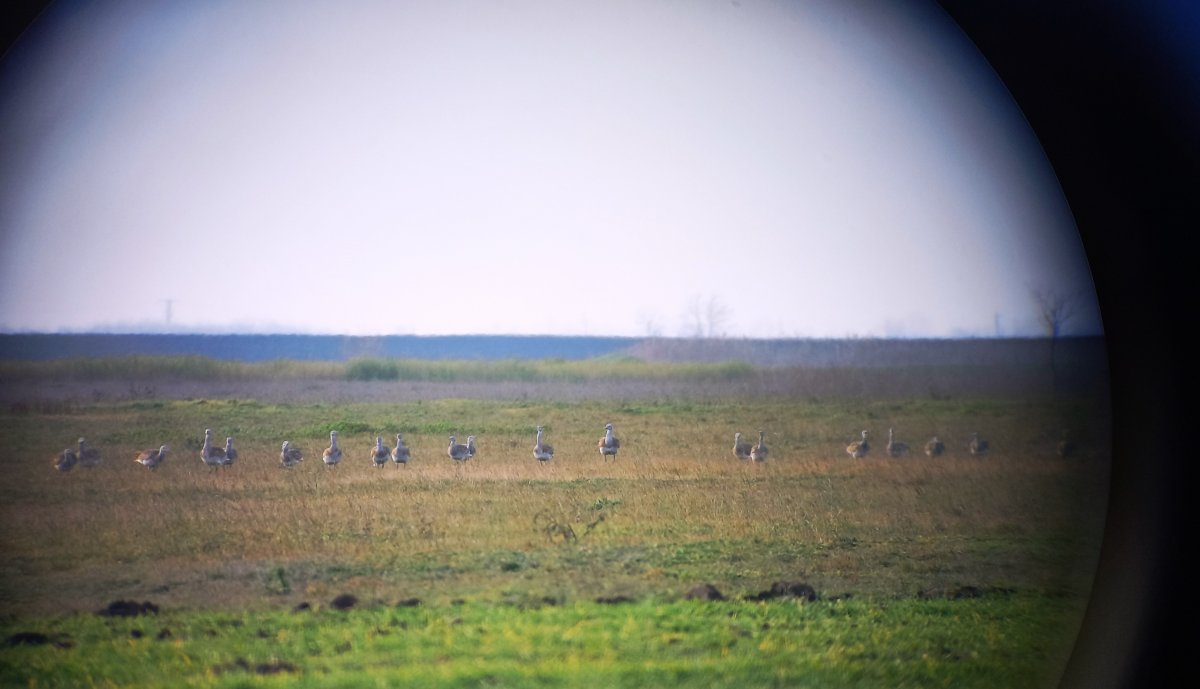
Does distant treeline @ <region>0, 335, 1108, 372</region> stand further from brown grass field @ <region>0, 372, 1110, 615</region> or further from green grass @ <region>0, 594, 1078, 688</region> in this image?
green grass @ <region>0, 594, 1078, 688</region>

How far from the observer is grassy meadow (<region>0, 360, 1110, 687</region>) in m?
4.02

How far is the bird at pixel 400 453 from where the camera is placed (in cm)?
625

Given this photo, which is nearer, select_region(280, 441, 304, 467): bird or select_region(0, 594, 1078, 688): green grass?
select_region(0, 594, 1078, 688): green grass

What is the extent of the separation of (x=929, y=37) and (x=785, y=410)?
10.3ft

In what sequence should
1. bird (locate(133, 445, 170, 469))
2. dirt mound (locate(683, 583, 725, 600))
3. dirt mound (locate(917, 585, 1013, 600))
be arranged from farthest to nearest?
bird (locate(133, 445, 170, 469)) → dirt mound (locate(917, 585, 1013, 600)) → dirt mound (locate(683, 583, 725, 600))

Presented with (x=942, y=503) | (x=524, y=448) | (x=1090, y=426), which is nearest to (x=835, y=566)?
(x=942, y=503)

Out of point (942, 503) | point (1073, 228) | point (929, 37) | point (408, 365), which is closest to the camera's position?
point (1073, 228)

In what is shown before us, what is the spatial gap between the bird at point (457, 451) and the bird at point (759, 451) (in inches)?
84.5

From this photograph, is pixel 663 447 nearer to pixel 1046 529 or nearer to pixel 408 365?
pixel 408 365

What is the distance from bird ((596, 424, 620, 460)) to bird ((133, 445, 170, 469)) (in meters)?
2.97

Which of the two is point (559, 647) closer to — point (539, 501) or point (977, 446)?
point (539, 501)

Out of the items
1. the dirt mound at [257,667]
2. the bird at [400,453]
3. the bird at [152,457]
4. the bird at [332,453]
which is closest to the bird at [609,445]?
the bird at [400,453]

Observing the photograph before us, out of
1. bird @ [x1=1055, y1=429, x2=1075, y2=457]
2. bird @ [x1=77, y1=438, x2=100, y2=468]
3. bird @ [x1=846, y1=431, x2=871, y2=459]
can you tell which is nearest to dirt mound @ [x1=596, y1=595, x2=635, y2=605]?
bird @ [x1=846, y1=431, x2=871, y2=459]

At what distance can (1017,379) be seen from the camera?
5.94 m
